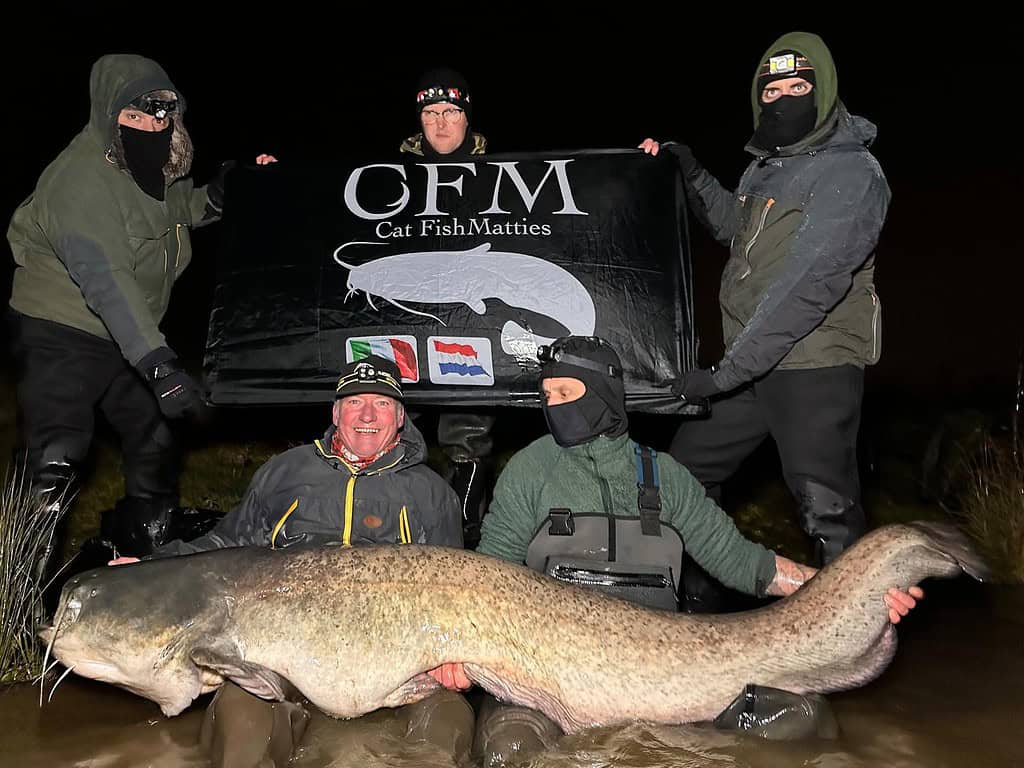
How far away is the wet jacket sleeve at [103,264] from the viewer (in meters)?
4.49

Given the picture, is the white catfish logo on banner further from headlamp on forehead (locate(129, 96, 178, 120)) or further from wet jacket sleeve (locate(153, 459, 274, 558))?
wet jacket sleeve (locate(153, 459, 274, 558))

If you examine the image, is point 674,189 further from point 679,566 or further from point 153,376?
point 153,376

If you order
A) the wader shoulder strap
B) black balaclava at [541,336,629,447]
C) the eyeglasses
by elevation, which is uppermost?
the eyeglasses

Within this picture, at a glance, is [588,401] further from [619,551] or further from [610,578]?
[610,578]

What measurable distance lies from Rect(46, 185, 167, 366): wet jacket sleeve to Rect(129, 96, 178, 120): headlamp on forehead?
0.49m

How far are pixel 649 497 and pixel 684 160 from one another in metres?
1.97

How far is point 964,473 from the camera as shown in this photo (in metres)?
9.08

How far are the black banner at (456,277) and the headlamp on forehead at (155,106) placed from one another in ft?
2.40

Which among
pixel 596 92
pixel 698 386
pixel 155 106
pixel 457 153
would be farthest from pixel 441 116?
pixel 596 92

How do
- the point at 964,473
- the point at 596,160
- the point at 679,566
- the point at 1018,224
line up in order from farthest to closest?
the point at 1018,224, the point at 964,473, the point at 596,160, the point at 679,566

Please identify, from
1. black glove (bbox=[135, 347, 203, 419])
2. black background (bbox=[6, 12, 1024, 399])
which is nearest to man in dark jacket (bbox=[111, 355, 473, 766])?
black glove (bbox=[135, 347, 203, 419])

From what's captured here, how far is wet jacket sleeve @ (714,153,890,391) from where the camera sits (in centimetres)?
421

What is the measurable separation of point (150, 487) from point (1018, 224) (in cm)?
2650

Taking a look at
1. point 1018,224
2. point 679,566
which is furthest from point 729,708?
point 1018,224
